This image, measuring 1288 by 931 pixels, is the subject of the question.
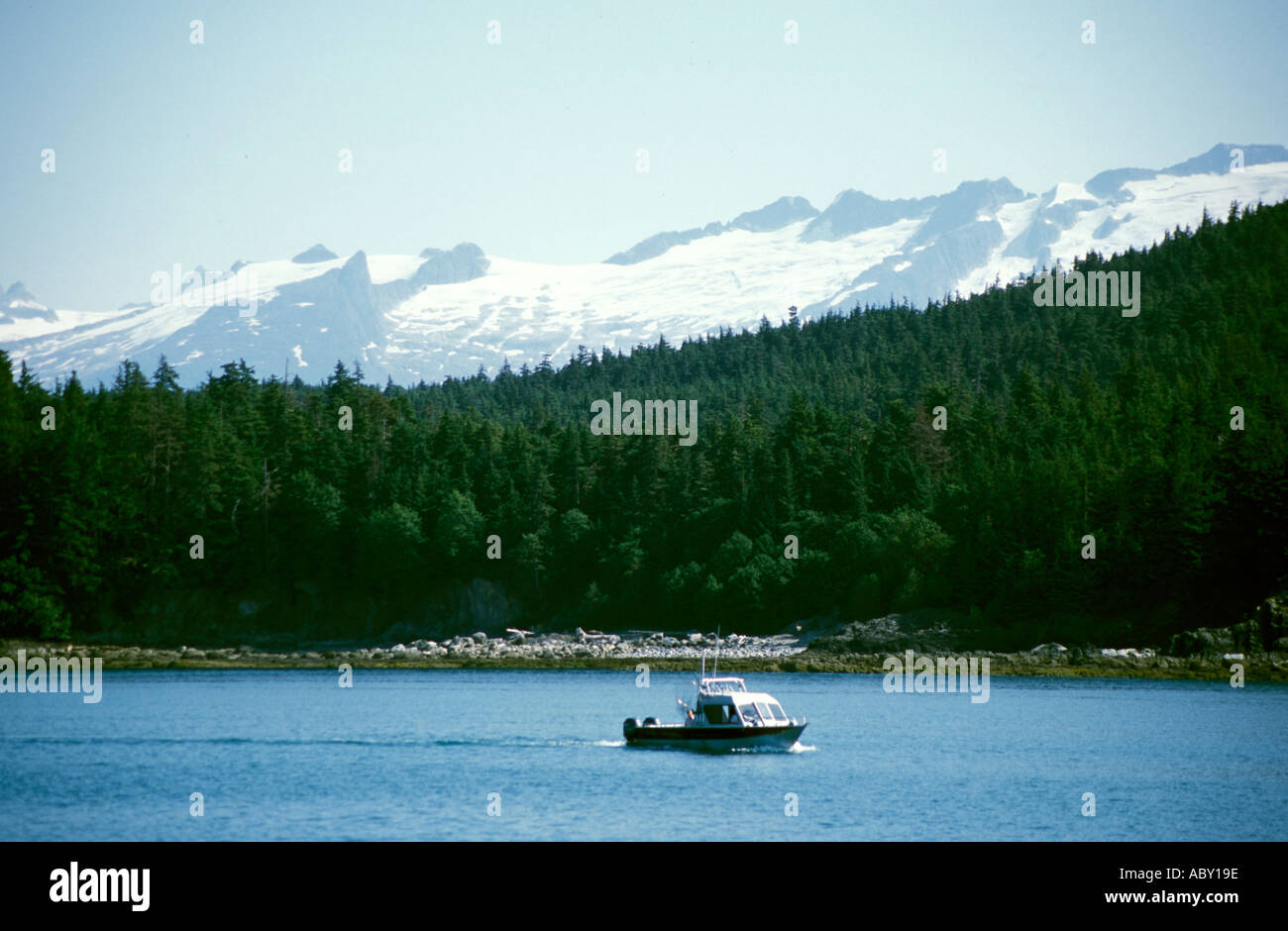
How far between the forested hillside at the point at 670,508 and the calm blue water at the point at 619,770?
879 inches

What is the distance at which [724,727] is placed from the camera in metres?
55.8

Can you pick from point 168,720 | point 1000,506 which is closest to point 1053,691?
point 1000,506

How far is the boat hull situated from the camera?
55.6m

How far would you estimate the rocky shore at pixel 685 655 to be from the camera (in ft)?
299

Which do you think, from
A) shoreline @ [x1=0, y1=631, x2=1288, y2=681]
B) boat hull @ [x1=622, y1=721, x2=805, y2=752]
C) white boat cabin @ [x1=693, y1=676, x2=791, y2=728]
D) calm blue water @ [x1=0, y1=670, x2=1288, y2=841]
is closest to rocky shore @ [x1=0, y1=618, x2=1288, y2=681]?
shoreline @ [x1=0, y1=631, x2=1288, y2=681]

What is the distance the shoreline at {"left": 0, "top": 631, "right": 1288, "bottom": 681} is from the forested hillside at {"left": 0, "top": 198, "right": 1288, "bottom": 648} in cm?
547

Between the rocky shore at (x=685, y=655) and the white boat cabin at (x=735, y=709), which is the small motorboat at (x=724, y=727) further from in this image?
the rocky shore at (x=685, y=655)

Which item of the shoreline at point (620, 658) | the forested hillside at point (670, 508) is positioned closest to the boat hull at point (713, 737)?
the shoreline at point (620, 658)

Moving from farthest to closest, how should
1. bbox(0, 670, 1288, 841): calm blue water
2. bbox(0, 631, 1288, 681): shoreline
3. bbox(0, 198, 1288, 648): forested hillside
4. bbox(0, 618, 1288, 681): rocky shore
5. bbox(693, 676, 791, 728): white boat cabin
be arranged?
1. bbox(0, 198, 1288, 648): forested hillside
2. bbox(0, 618, 1288, 681): rocky shore
3. bbox(0, 631, 1288, 681): shoreline
4. bbox(693, 676, 791, 728): white boat cabin
5. bbox(0, 670, 1288, 841): calm blue water

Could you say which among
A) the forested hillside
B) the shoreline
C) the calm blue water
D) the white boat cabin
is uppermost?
the forested hillside

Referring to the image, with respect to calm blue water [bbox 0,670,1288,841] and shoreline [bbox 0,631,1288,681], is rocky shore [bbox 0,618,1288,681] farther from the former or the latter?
calm blue water [bbox 0,670,1288,841]

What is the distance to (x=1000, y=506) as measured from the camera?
114000 millimetres
